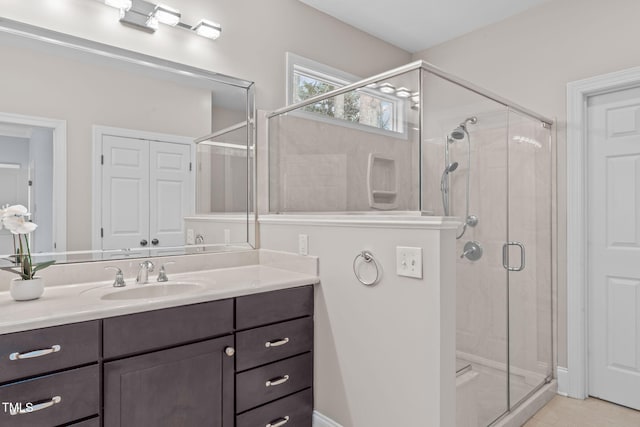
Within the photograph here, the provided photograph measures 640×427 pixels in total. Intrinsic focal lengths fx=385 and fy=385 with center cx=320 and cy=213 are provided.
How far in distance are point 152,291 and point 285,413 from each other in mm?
908

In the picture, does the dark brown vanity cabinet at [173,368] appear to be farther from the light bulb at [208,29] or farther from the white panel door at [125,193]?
the light bulb at [208,29]

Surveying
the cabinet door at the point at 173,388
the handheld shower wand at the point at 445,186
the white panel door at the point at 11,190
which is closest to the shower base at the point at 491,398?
the handheld shower wand at the point at 445,186

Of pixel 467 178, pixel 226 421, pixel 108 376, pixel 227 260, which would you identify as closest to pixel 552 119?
pixel 467 178

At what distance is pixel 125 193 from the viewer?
2.02 metres

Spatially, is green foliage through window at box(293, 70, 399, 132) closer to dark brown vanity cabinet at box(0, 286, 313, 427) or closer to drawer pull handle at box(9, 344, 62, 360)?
dark brown vanity cabinet at box(0, 286, 313, 427)

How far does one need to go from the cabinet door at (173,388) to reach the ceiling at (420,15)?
2501mm

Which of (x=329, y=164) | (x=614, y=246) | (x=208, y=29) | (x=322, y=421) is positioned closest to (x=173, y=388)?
(x=322, y=421)

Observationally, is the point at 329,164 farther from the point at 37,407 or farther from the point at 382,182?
the point at 37,407

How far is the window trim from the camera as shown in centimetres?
179

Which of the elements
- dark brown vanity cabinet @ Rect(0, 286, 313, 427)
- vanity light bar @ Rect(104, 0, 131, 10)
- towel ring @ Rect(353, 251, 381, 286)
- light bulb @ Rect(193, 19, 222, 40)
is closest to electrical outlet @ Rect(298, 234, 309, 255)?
dark brown vanity cabinet @ Rect(0, 286, 313, 427)

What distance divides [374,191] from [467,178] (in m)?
0.62

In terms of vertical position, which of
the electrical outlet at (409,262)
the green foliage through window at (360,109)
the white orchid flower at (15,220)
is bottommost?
the electrical outlet at (409,262)

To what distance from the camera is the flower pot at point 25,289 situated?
1541 mm

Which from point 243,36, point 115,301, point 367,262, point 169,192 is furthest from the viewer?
point 243,36
